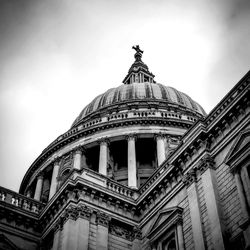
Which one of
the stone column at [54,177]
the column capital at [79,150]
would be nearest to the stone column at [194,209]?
the stone column at [54,177]

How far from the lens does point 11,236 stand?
23484 millimetres

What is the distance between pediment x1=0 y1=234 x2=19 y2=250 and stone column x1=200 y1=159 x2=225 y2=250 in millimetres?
10531

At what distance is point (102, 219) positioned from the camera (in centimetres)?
2270

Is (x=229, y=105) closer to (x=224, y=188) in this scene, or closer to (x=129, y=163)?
(x=224, y=188)

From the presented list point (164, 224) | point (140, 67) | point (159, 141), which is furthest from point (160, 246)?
point (140, 67)

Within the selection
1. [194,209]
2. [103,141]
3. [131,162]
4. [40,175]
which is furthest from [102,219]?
[40,175]

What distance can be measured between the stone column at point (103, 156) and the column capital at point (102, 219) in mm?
14143

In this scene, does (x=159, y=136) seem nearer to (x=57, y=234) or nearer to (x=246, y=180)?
(x=57, y=234)

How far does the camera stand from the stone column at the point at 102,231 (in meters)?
21.6

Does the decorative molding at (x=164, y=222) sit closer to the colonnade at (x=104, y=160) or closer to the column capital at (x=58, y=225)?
the column capital at (x=58, y=225)

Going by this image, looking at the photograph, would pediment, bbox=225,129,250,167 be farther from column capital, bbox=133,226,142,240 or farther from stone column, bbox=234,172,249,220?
column capital, bbox=133,226,142,240

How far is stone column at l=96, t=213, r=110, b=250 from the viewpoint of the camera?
70.8 ft

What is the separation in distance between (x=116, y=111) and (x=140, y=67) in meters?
17.6

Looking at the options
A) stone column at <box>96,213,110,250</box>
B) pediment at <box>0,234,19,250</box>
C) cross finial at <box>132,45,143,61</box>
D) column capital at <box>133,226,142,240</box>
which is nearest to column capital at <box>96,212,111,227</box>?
stone column at <box>96,213,110,250</box>
